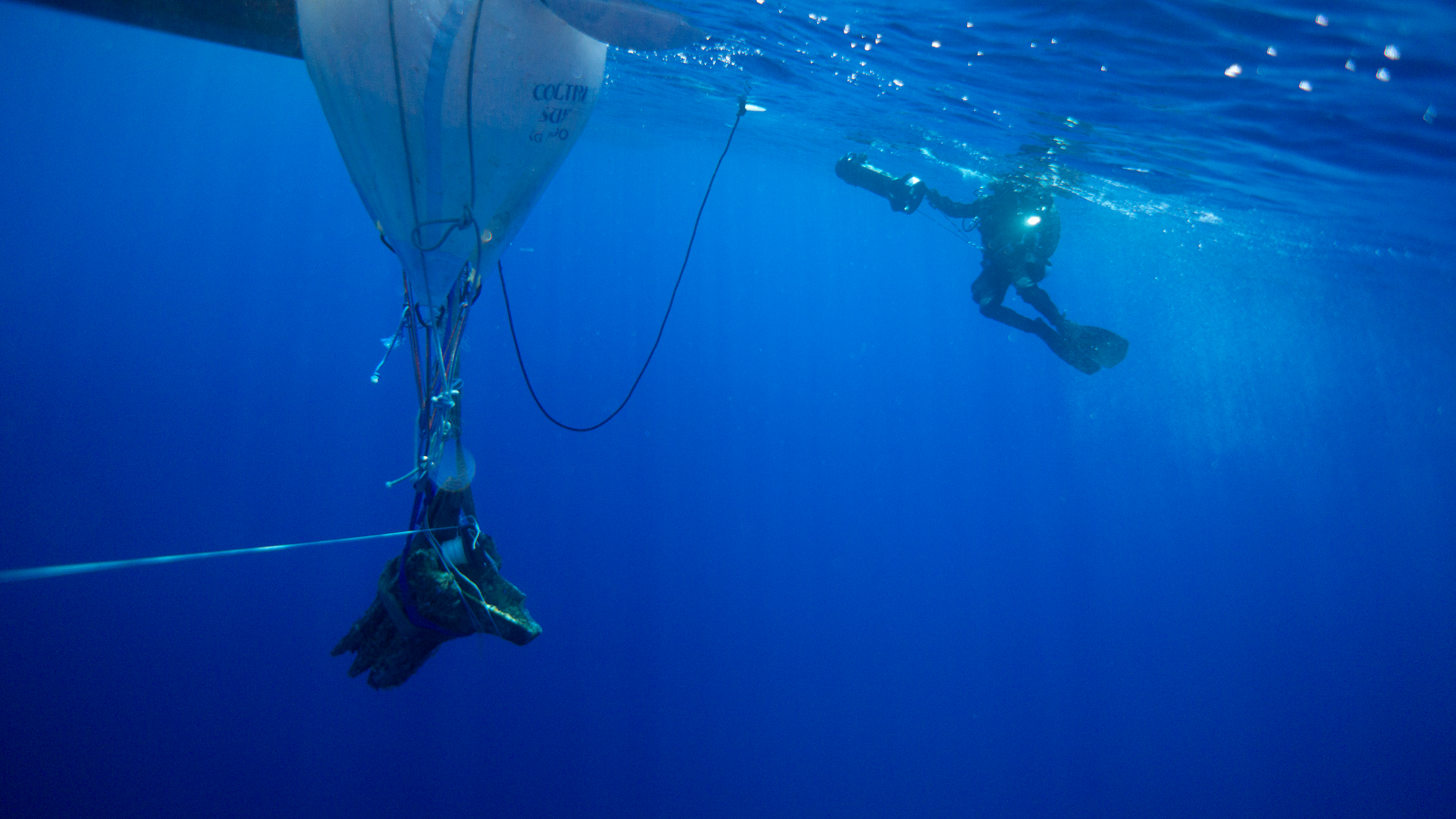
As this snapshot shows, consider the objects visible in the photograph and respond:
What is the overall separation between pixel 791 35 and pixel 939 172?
8111mm

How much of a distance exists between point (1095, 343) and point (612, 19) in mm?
6162

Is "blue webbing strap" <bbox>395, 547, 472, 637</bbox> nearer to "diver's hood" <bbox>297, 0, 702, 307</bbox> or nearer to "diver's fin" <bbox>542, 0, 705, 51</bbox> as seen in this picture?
"diver's hood" <bbox>297, 0, 702, 307</bbox>

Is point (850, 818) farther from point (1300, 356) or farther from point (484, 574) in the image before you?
point (1300, 356)

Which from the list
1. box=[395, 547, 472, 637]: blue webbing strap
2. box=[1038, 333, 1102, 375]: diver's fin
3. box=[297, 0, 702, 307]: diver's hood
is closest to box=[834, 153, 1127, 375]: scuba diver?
box=[1038, 333, 1102, 375]: diver's fin

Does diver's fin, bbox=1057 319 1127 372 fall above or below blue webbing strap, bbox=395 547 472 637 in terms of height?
above

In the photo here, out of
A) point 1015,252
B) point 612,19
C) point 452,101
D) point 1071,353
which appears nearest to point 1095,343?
point 1071,353

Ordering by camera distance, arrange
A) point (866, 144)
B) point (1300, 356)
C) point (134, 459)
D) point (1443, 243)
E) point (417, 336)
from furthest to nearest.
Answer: point (1300, 356)
point (134, 459)
point (866, 144)
point (1443, 243)
point (417, 336)

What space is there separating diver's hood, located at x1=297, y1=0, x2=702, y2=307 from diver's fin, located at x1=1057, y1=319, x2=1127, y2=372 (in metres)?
5.86

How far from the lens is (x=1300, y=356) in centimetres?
4062

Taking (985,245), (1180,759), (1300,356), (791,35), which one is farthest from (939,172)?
(1300,356)

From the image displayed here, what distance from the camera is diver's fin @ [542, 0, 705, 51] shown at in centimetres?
241

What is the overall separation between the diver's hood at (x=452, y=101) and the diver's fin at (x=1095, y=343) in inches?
231

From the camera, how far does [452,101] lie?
233 cm

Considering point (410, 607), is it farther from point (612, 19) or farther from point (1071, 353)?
point (1071, 353)
